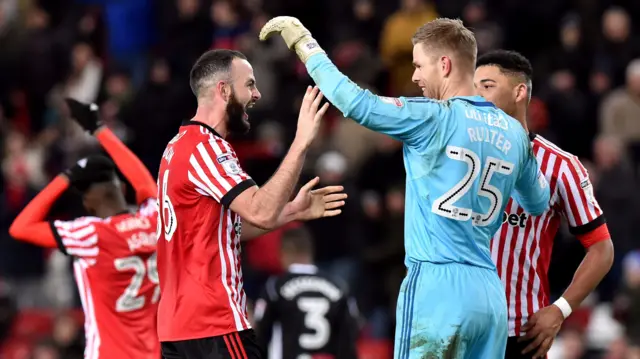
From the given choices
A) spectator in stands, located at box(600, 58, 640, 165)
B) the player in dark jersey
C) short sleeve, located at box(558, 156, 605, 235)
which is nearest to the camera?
short sleeve, located at box(558, 156, 605, 235)

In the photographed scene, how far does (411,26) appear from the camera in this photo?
16500mm

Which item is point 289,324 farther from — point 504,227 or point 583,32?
point 583,32

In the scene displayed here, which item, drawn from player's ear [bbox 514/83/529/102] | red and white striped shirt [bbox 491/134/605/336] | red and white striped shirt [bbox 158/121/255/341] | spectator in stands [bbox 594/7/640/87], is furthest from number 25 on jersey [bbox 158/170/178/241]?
spectator in stands [bbox 594/7/640/87]

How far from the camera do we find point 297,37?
6.61 meters

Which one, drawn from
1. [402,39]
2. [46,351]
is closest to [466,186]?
[46,351]

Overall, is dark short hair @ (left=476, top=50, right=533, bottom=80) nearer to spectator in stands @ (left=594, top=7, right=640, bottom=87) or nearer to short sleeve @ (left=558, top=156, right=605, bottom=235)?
short sleeve @ (left=558, top=156, right=605, bottom=235)

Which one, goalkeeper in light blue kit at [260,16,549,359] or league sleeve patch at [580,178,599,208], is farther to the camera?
league sleeve patch at [580,178,599,208]

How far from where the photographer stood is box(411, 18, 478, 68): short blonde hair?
21.8 ft

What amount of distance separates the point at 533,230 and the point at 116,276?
298cm

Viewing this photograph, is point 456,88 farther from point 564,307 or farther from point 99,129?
point 99,129

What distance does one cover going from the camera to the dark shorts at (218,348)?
22.5 ft

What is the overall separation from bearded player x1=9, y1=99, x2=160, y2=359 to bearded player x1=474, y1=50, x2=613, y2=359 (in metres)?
Result: 2.58

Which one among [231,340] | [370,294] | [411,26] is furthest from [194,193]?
[411,26]

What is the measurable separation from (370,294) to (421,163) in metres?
8.40
